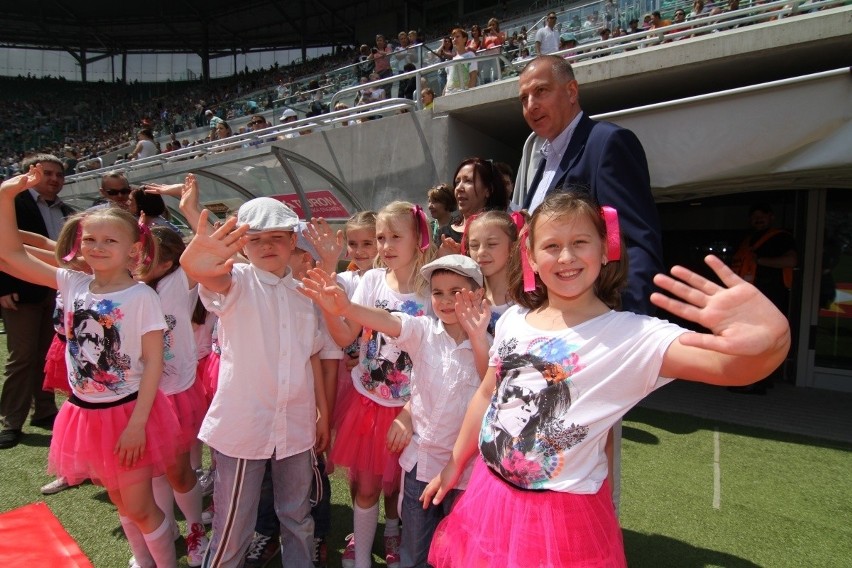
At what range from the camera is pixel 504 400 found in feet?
5.28

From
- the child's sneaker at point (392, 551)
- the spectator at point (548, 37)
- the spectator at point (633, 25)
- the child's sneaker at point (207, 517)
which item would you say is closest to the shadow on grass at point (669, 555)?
the child's sneaker at point (392, 551)

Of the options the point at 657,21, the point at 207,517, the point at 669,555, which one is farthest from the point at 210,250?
the point at 657,21

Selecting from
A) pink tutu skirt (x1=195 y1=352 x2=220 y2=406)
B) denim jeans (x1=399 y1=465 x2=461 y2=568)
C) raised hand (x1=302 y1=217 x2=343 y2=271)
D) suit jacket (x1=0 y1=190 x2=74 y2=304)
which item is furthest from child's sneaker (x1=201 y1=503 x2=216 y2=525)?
suit jacket (x1=0 y1=190 x2=74 y2=304)

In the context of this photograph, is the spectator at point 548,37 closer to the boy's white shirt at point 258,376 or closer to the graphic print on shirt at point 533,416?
the boy's white shirt at point 258,376

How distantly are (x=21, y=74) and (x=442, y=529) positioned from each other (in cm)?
5053

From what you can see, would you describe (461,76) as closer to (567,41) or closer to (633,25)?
(567,41)

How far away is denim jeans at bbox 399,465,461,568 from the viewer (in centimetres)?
206

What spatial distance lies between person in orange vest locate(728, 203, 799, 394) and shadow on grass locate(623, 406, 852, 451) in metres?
1.19

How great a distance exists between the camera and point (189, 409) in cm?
269

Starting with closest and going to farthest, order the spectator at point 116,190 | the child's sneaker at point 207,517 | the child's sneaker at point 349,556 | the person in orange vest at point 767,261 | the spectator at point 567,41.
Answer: the child's sneaker at point 349,556, the child's sneaker at point 207,517, the spectator at point 116,190, the person in orange vest at point 767,261, the spectator at point 567,41

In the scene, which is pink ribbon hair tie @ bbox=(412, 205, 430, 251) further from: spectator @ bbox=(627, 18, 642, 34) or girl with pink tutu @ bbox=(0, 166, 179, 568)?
spectator @ bbox=(627, 18, 642, 34)

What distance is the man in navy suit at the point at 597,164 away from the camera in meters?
1.71

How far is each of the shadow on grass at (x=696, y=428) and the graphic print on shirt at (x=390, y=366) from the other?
267cm

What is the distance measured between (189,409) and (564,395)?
81.0 inches
